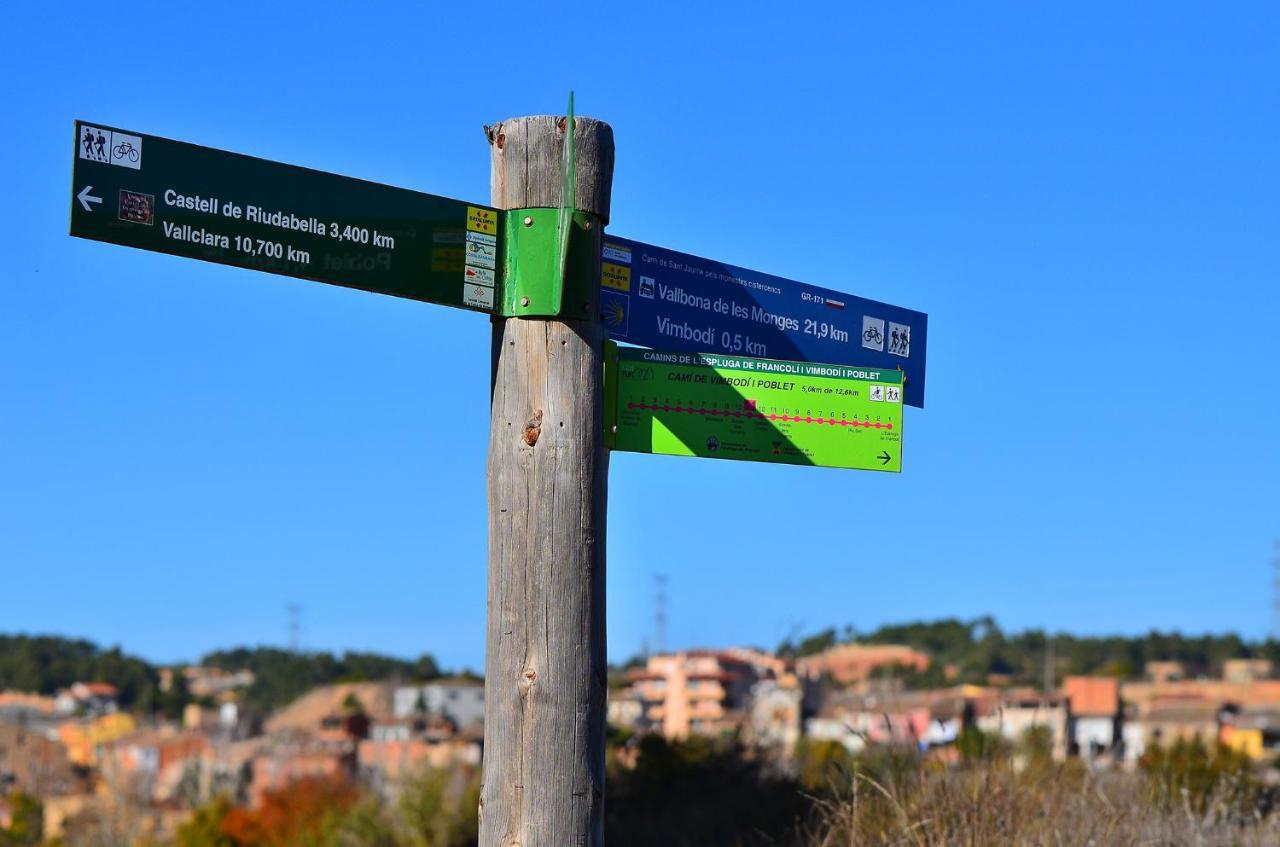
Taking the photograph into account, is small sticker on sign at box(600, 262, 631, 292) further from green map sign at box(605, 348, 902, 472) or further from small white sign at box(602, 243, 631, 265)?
green map sign at box(605, 348, 902, 472)

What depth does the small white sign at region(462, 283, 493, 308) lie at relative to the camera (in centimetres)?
411

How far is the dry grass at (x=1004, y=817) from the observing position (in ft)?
20.3

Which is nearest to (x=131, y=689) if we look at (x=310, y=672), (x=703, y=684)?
A: (x=310, y=672)

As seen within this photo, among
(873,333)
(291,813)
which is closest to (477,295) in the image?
(873,333)

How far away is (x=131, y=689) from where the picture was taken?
139 m

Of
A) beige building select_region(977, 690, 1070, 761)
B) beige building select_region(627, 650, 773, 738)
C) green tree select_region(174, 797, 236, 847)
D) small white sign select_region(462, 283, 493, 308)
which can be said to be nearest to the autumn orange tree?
green tree select_region(174, 797, 236, 847)

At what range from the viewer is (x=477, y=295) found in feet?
13.5

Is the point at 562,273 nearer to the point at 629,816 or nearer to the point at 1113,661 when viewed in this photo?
the point at 629,816

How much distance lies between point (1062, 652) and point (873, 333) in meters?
122

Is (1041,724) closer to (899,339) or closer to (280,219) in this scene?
(899,339)

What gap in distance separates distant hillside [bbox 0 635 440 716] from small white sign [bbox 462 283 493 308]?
401 feet

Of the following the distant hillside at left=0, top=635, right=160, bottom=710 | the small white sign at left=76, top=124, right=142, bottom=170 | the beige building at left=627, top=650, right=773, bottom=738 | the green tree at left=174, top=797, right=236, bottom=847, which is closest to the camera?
the small white sign at left=76, top=124, right=142, bottom=170

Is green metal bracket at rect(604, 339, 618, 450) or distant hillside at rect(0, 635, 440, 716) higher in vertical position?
green metal bracket at rect(604, 339, 618, 450)

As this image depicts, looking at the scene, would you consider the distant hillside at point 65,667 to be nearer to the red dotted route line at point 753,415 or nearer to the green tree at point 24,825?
the green tree at point 24,825
